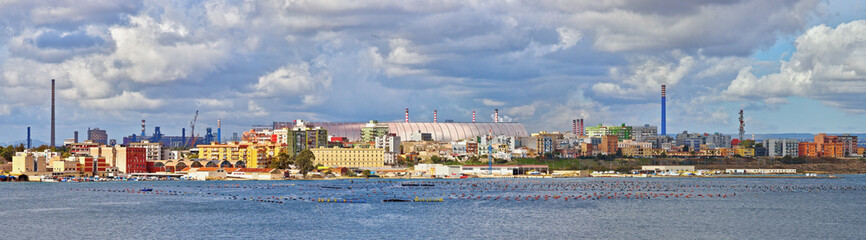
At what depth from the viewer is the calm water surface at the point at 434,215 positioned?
205 feet

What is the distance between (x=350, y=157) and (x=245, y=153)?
1977cm

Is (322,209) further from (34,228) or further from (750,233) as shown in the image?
(750,233)

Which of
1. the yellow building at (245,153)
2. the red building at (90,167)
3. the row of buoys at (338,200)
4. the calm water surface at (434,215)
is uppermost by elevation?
the yellow building at (245,153)

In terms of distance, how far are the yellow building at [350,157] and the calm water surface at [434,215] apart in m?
69.8

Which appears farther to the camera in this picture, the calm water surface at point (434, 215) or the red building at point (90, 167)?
the red building at point (90, 167)

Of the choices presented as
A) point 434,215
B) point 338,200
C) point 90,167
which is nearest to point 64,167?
point 90,167

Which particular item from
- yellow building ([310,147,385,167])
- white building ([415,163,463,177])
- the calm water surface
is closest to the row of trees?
yellow building ([310,147,385,167])

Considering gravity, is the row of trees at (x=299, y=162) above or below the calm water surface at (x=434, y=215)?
above

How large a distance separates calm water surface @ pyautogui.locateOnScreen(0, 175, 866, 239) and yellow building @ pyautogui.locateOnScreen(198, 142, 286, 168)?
55.8 m

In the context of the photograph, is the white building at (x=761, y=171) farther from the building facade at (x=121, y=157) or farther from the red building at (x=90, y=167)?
the red building at (x=90, y=167)

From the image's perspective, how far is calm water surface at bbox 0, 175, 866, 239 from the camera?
205 ft

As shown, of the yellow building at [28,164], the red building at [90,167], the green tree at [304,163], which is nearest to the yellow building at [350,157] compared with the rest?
the green tree at [304,163]

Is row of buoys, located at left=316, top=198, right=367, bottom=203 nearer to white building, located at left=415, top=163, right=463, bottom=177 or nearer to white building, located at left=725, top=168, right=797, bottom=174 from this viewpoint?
white building, located at left=415, top=163, right=463, bottom=177

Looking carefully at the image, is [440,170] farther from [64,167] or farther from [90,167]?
[64,167]
